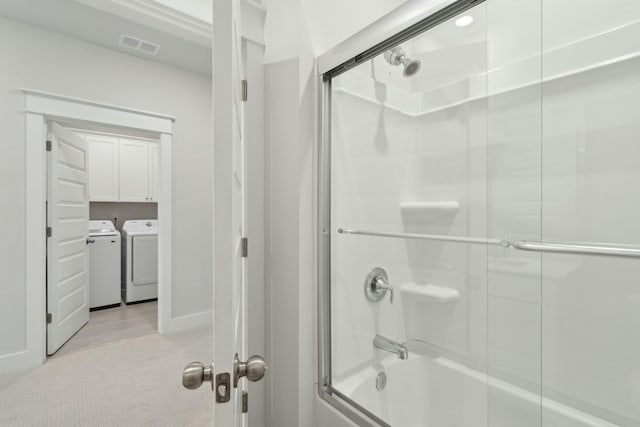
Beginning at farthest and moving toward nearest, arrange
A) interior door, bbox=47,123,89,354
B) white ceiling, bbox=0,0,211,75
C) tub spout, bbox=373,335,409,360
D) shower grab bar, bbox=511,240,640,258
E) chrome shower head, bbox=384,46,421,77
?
interior door, bbox=47,123,89,354, white ceiling, bbox=0,0,211,75, tub spout, bbox=373,335,409,360, chrome shower head, bbox=384,46,421,77, shower grab bar, bbox=511,240,640,258

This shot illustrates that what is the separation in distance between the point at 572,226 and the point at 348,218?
93cm

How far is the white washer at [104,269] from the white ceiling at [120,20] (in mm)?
2280

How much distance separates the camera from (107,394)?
206cm

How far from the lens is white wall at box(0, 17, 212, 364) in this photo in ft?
7.62

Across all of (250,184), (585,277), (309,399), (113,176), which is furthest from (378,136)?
(113,176)

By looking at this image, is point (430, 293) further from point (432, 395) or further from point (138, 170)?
point (138, 170)

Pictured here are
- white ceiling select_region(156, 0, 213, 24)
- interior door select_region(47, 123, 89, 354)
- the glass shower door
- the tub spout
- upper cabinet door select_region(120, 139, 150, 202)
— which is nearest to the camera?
the glass shower door

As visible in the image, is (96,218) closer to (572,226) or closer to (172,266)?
(172,266)

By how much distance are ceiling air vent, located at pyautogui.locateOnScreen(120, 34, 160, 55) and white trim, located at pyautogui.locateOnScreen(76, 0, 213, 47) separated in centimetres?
71

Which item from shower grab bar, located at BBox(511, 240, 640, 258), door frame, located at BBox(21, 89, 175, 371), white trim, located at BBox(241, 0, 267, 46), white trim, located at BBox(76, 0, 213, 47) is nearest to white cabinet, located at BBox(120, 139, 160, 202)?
door frame, located at BBox(21, 89, 175, 371)

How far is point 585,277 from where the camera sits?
124cm

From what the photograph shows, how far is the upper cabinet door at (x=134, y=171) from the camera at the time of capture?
4.50 meters

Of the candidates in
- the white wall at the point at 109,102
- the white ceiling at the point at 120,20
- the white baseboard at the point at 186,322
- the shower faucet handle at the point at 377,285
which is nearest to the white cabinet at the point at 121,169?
the white wall at the point at 109,102

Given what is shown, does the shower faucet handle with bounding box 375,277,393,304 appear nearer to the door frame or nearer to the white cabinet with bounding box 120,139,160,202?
the door frame
